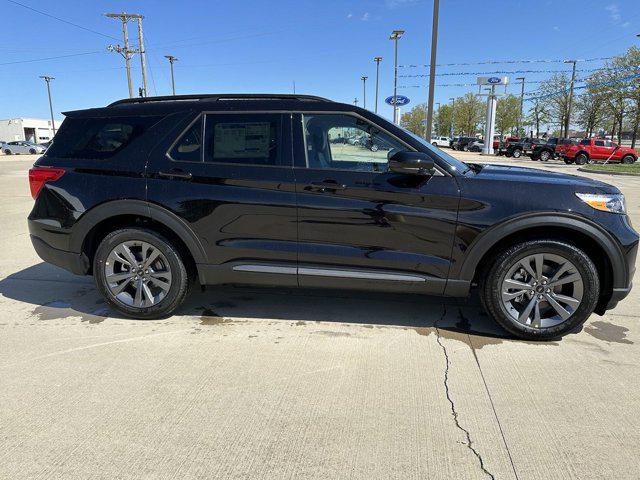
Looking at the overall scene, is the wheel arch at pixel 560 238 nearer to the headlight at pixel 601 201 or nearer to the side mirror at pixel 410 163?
the headlight at pixel 601 201

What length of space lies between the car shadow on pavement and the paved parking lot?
0.08ft

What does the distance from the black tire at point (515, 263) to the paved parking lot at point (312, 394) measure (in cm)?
14

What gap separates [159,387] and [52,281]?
286 cm

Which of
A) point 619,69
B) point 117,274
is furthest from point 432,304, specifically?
point 619,69

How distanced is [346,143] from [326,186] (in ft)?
1.63

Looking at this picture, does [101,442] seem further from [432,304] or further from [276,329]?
[432,304]

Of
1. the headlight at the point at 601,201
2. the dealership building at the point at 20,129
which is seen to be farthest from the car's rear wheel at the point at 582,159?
the dealership building at the point at 20,129

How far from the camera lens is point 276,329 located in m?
3.75

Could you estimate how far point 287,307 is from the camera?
4.22m

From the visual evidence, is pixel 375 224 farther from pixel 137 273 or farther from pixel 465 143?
pixel 465 143

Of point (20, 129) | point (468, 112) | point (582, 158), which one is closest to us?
point (582, 158)

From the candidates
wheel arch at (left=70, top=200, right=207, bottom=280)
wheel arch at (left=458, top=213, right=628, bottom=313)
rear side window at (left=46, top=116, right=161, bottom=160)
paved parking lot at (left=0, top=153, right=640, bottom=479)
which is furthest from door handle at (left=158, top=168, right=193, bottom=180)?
wheel arch at (left=458, top=213, right=628, bottom=313)

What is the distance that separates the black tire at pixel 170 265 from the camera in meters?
3.74

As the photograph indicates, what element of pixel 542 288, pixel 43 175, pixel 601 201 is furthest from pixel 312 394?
pixel 43 175
